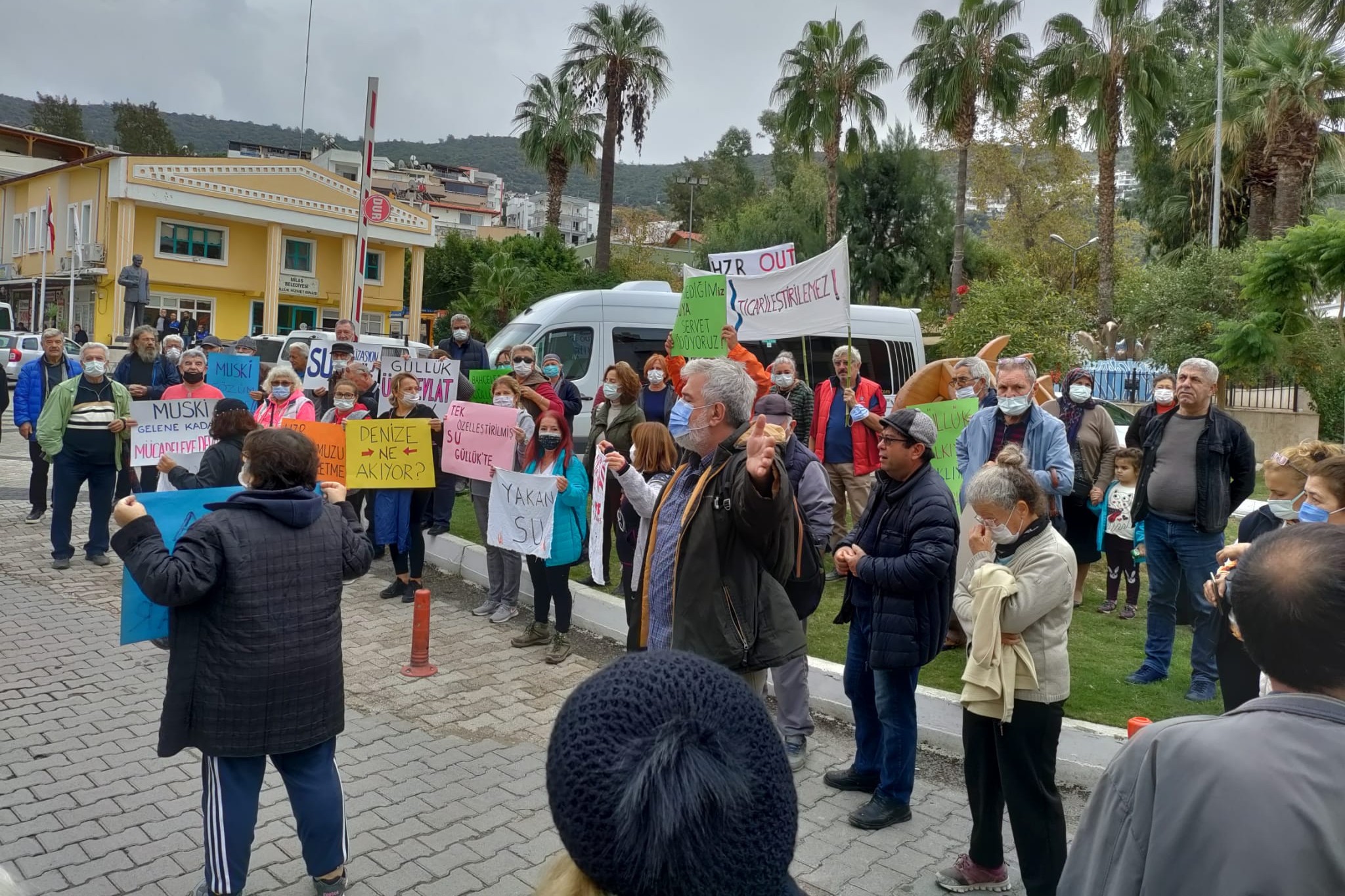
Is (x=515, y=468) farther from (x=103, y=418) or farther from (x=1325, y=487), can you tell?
(x=1325, y=487)

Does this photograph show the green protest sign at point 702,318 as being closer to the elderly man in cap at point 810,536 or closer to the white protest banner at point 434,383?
the white protest banner at point 434,383

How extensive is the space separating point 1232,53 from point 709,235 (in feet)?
67.3

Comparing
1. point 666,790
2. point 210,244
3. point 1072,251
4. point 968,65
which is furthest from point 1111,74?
point 210,244

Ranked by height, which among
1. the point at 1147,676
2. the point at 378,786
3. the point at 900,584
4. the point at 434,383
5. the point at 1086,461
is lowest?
the point at 378,786

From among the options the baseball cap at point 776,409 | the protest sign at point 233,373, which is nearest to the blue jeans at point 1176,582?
the baseball cap at point 776,409

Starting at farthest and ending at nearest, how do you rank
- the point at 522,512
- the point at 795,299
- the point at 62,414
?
the point at 795,299 → the point at 62,414 → the point at 522,512

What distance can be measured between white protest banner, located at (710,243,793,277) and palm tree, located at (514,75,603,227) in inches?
1266

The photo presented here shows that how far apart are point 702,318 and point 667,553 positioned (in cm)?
586

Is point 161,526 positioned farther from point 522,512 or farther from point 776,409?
point 776,409

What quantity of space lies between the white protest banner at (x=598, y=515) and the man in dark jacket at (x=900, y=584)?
5.66 feet

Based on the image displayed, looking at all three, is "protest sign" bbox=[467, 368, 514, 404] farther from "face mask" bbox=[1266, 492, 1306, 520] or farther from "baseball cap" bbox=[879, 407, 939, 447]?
"face mask" bbox=[1266, 492, 1306, 520]

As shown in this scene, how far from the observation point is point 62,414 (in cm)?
891

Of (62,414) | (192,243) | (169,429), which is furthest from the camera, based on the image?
(192,243)

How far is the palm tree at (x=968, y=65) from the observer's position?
31844 mm
